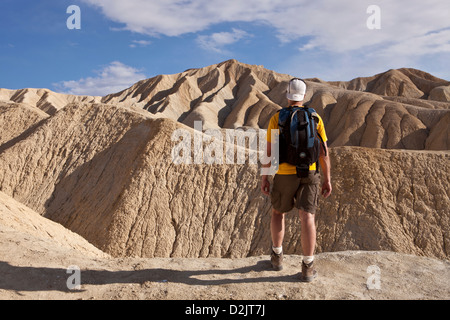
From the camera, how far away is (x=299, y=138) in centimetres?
420

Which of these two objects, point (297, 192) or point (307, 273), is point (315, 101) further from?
point (307, 273)

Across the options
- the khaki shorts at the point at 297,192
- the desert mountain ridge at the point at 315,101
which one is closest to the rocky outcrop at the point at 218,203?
the khaki shorts at the point at 297,192

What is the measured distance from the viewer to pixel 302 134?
420 centimetres

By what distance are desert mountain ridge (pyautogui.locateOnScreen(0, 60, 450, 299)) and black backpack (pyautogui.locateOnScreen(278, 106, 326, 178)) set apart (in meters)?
1.44

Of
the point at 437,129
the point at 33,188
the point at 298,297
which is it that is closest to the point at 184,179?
the point at 33,188

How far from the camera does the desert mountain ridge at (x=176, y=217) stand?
4.44 metres

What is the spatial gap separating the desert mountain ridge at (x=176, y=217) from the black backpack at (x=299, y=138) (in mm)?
1444

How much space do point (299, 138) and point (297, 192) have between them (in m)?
0.66
